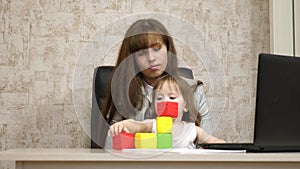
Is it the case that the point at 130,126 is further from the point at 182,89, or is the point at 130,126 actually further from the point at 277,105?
the point at 277,105

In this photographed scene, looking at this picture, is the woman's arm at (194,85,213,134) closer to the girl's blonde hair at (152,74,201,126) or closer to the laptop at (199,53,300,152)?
the girl's blonde hair at (152,74,201,126)

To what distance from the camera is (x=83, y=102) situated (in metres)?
2.51

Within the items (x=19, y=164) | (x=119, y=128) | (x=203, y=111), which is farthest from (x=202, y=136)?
(x=19, y=164)

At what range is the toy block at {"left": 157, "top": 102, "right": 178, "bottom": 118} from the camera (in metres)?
1.25

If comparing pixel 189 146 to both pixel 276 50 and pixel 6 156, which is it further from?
pixel 276 50

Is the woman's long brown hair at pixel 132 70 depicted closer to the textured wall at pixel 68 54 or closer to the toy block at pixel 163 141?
the toy block at pixel 163 141

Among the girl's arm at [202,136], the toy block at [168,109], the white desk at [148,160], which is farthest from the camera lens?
the girl's arm at [202,136]

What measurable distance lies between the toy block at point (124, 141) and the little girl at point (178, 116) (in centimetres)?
1

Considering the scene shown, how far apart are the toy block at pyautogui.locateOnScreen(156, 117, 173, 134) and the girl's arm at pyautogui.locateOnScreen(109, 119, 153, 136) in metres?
0.05

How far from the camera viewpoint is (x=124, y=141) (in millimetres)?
1256

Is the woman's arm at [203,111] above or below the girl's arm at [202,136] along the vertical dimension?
above

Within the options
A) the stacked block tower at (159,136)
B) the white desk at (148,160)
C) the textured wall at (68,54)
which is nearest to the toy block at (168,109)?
the stacked block tower at (159,136)

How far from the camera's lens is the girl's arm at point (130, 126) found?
49.9 inches

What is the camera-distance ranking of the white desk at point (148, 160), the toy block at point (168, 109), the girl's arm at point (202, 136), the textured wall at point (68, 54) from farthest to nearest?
the textured wall at point (68, 54) < the girl's arm at point (202, 136) < the toy block at point (168, 109) < the white desk at point (148, 160)
